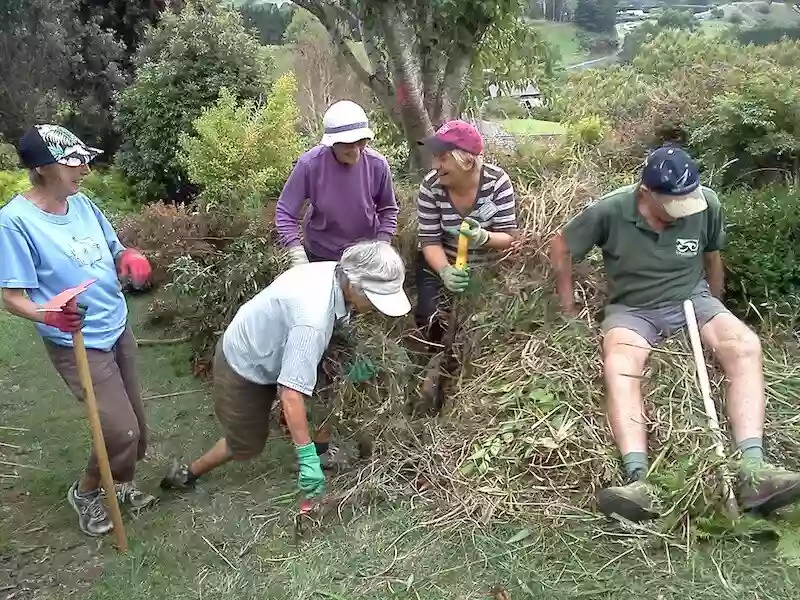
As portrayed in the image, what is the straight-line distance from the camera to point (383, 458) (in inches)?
137

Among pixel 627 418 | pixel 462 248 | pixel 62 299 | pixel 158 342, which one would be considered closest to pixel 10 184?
pixel 158 342

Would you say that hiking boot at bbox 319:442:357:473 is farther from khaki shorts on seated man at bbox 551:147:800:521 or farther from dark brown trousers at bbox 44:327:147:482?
khaki shorts on seated man at bbox 551:147:800:521

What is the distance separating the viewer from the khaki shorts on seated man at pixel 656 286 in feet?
10.1

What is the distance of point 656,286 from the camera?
3.49 m

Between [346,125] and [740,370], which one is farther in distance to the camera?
[346,125]

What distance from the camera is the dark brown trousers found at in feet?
10.3

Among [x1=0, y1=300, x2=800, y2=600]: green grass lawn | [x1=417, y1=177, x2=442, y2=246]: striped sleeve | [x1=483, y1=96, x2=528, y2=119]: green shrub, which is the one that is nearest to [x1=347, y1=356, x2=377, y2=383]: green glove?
[x1=0, y1=300, x2=800, y2=600]: green grass lawn

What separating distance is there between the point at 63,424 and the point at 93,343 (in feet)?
5.66

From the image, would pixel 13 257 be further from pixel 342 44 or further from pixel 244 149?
pixel 244 149

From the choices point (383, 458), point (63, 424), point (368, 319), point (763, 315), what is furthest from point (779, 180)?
point (63, 424)

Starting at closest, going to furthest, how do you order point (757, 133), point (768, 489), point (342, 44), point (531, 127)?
point (768, 489)
point (757, 133)
point (342, 44)
point (531, 127)

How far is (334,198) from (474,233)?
729 mm

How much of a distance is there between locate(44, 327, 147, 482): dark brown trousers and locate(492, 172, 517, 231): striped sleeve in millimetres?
1832

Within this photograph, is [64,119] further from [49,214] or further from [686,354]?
[686,354]
